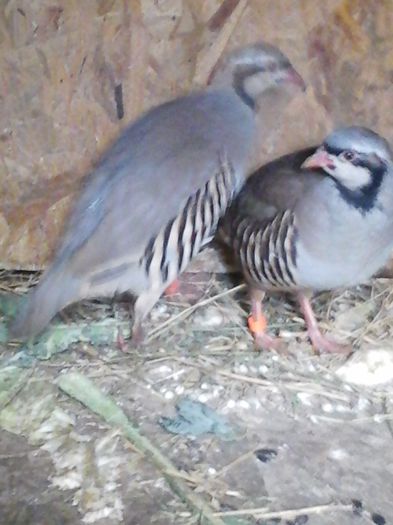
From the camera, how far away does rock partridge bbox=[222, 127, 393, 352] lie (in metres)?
2.95

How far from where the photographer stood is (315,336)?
3400 mm

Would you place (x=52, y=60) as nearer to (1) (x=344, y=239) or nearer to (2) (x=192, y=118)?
(2) (x=192, y=118)

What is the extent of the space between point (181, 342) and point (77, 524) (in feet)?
3.34

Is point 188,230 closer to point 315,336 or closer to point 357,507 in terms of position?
point 315,336

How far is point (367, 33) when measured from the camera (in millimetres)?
3395

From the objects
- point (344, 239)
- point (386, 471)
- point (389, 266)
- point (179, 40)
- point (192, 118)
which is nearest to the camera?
point (386, 471)

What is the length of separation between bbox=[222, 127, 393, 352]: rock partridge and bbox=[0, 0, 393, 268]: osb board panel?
1.16 feet

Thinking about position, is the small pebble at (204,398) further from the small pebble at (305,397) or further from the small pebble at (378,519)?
the small pebble at (378,519)

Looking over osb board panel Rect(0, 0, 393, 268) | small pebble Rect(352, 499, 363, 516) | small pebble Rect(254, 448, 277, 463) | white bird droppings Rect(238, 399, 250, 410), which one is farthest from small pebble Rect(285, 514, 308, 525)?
osb board panel Rect(0, 0, 393, 268)

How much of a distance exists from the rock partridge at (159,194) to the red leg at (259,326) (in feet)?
1.08

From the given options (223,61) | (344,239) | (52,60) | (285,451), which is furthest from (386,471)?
(52,60)

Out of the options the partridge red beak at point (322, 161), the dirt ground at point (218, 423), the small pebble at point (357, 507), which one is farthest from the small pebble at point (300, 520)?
the partridge red beak at point (322, 161)

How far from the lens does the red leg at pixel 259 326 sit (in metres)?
3.38

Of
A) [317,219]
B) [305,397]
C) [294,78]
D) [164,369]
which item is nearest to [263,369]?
[305,397]
